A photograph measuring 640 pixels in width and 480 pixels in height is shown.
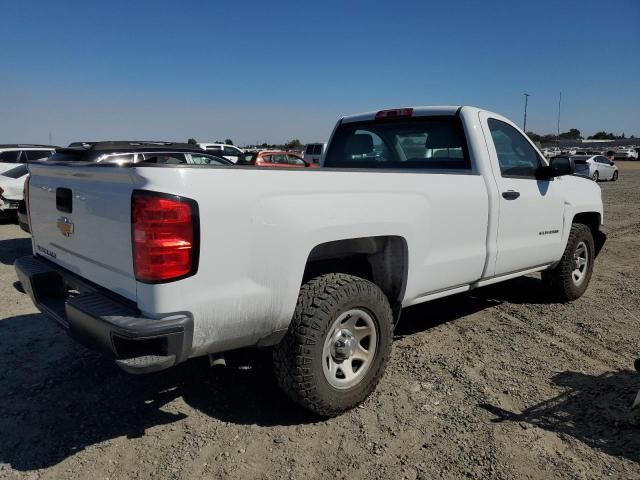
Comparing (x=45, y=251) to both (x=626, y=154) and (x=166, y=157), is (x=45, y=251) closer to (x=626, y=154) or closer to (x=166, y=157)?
(x=166, y=157)

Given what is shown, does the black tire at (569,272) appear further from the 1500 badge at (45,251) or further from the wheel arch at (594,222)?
the 1500 badge at (45,251)

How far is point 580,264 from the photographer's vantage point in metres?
5.31

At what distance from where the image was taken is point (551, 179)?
450 cm

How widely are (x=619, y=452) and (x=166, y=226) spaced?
262 cm

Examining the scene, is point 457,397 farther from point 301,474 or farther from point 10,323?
point 10,323

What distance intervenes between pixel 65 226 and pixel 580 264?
16.4ft

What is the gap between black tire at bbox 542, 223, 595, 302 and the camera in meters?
4.96

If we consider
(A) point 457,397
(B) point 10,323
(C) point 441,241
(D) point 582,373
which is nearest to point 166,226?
(C) point 441,241

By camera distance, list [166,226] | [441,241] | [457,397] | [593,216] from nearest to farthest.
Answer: [166,226] → [457,397] → [441,241] → [593,216]

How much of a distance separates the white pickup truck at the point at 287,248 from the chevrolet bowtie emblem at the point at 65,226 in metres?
0.01

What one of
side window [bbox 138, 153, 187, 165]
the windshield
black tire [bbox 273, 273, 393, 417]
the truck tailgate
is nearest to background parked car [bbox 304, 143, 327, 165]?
side window [bbox 138, 153, 187, 165]

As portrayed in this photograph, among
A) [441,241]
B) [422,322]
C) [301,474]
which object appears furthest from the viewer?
[422,322]

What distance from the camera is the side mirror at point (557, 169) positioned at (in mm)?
4367

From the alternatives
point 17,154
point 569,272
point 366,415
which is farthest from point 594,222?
point 17,154
